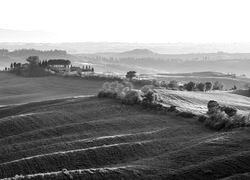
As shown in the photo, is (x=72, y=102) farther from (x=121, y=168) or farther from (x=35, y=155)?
(x=121, y=168)

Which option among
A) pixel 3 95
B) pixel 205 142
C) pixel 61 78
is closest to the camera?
pixel 205 142

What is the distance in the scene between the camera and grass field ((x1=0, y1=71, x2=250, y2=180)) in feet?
139

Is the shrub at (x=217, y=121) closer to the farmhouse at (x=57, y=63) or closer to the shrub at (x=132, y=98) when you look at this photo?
the shrub at (x=132, y=98)

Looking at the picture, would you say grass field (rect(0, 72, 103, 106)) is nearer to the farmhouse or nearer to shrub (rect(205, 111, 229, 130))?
the farmhouse

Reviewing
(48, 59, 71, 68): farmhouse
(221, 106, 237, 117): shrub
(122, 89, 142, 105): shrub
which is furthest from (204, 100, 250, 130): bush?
(48, 59, 71, 68): farmhouse

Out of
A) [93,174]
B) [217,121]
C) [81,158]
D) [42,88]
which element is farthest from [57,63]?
[93,174]

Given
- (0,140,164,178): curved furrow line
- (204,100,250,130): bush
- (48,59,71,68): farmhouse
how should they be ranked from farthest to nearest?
1. (48,59,71,68): farmhouse
2. (204,100,250,130): bush
3. (0,140,164,178): curved furrow line

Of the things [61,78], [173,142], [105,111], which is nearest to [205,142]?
[173,142]

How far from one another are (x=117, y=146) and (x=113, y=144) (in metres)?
2.22

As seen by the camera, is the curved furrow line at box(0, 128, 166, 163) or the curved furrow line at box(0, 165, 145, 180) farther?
the curved furrow line at box(0, 128, 166, 163)

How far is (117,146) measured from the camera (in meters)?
52.9

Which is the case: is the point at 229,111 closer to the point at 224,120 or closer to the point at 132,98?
the point at 224,120

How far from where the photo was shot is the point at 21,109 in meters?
88.9

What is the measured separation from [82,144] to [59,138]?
6545 millimetres
